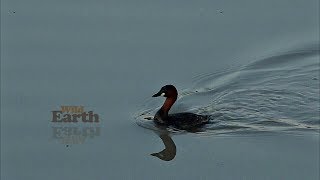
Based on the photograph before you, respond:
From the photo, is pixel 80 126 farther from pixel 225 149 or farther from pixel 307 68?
→ pixel 307 68

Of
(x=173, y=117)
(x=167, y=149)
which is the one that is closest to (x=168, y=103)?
(x=173, y=117)

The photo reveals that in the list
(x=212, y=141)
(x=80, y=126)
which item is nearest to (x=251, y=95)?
(x=212, y=141)

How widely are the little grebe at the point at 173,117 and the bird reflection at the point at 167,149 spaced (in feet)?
0.77

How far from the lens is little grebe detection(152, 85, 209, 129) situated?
40.3 feet

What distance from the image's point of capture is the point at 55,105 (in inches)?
490

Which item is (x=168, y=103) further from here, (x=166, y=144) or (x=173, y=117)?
(x=166, y=144)

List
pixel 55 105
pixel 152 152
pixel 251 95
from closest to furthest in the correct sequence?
pixel 152 152
pixel 55 105
pixel 251 95

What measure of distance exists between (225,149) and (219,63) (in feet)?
8.62

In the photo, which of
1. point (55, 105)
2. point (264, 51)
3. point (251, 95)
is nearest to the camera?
point (55, 105)

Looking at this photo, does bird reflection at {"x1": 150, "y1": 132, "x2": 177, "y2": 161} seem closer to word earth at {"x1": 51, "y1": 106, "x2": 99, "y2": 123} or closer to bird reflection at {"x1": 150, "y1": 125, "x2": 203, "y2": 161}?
bird reflection at {"x1": 150, "y1": 125, "x2": 203, "y2": 161}
